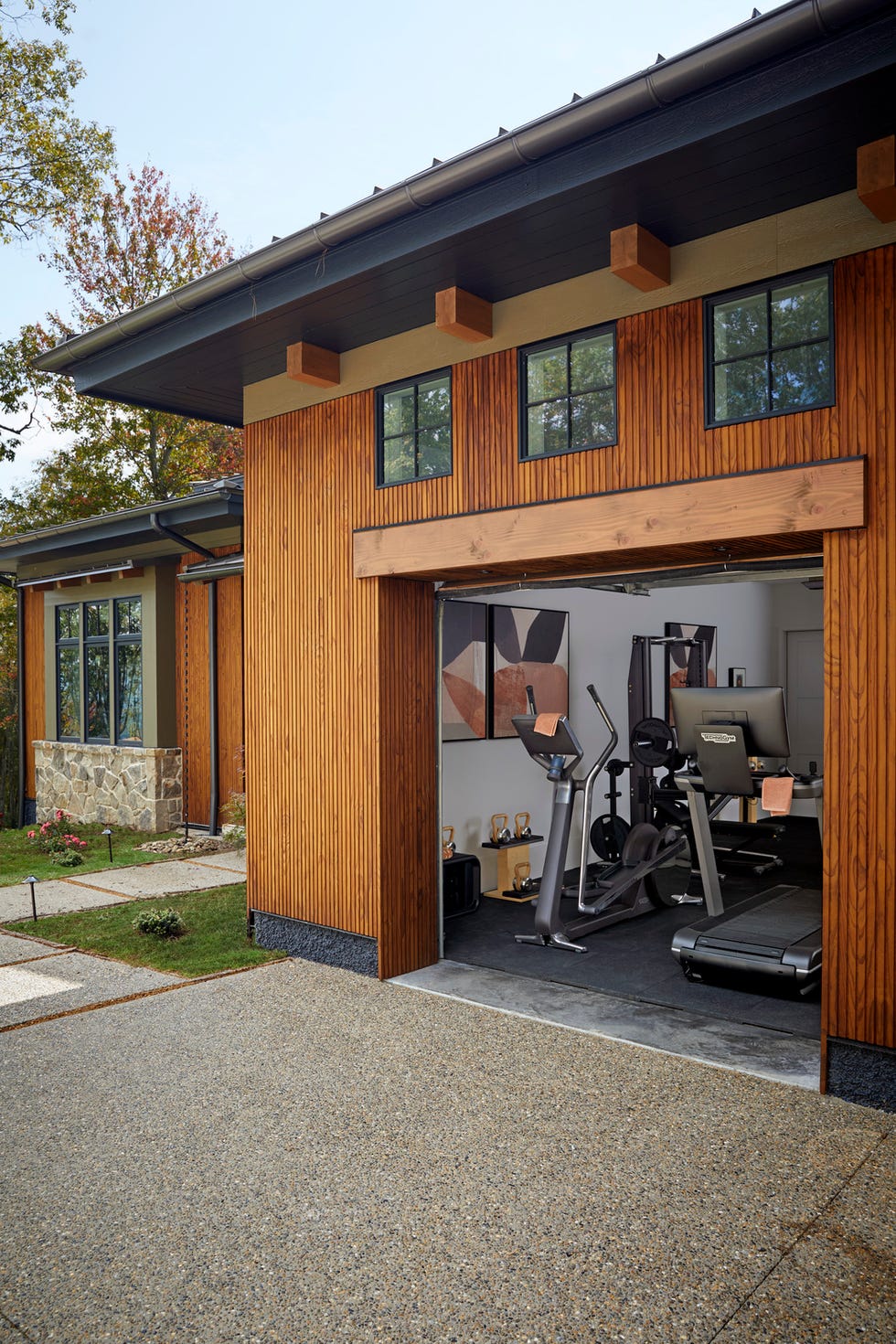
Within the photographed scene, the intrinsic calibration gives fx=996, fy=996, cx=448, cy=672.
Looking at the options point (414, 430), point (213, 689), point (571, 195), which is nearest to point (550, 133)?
point (571, 195)

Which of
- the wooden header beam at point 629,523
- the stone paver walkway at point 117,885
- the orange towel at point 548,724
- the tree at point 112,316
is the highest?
the tree at point 112,316

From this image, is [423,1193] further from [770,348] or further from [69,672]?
[69,672]

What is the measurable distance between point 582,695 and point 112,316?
11.2m

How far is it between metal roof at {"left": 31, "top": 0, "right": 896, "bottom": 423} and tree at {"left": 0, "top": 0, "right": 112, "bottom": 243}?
7.42 metres

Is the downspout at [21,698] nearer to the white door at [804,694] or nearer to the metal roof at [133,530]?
the metal roof at [133,530]

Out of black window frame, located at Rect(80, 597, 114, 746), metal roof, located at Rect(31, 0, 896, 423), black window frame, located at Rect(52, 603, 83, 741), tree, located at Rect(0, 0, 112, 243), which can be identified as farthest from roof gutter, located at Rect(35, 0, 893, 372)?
tree, located at Rect(0, 0, 112, 243)

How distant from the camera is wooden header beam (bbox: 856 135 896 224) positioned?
3.20 meters

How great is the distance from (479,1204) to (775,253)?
11.3 feet

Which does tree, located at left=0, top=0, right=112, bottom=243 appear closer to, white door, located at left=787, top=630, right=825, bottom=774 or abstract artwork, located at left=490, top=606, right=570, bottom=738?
abstract artwork, located at left=490, top=606, right=570, bottom=738

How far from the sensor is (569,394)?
14.5 ft

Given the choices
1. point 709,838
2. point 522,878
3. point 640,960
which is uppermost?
point 709,838

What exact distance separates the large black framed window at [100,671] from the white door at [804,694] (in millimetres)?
7296

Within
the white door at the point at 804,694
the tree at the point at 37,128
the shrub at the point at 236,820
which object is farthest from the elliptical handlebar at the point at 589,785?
the tree at the point at 37,128

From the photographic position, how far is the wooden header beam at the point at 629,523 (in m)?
3.55
